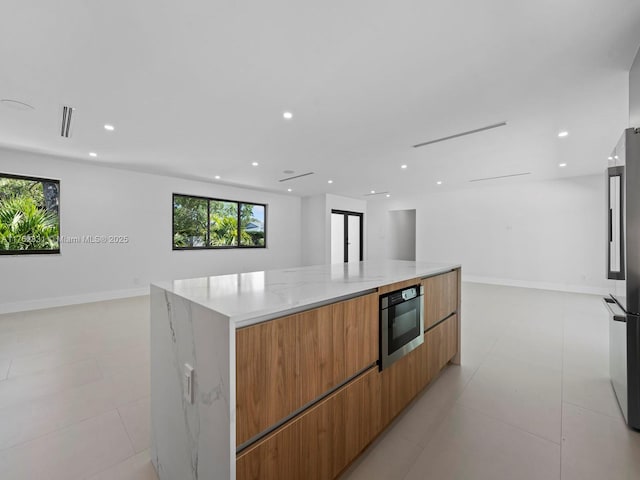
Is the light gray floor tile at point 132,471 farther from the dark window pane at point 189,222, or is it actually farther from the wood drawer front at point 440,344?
the dark window pane at point 189,222

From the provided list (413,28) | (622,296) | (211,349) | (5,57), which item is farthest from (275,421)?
(5,57)

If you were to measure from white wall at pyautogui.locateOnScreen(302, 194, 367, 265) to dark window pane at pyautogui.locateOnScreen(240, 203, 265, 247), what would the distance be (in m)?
1.48

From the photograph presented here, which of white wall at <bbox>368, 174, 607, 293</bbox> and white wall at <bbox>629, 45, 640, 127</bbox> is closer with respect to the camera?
white wall at <bbox>629, 45, 640, 127</bbox>

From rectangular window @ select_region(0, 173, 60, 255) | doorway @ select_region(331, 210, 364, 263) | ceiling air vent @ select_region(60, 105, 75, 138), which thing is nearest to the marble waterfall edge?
ceiling air vent @ select_region(60, 105, 75, 138)

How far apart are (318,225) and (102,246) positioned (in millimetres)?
5285

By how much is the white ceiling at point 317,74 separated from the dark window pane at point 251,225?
344 centimetres

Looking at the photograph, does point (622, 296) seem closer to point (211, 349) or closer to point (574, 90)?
point (574, 90)

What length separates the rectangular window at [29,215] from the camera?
4.47 metres

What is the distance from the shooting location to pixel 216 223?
7105 mm

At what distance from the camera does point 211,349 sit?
0.99 m

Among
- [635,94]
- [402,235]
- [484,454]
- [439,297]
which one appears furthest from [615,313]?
[402,235]

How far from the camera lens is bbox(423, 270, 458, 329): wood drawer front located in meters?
2.15

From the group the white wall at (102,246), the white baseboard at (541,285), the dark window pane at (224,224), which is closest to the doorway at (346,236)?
the dark window pane at (224,224)

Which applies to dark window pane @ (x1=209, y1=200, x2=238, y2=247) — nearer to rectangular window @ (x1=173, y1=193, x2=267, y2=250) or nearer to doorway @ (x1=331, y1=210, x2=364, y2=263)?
rectangular window @ (x1=173, y1=193, x2=267, y2=250)
